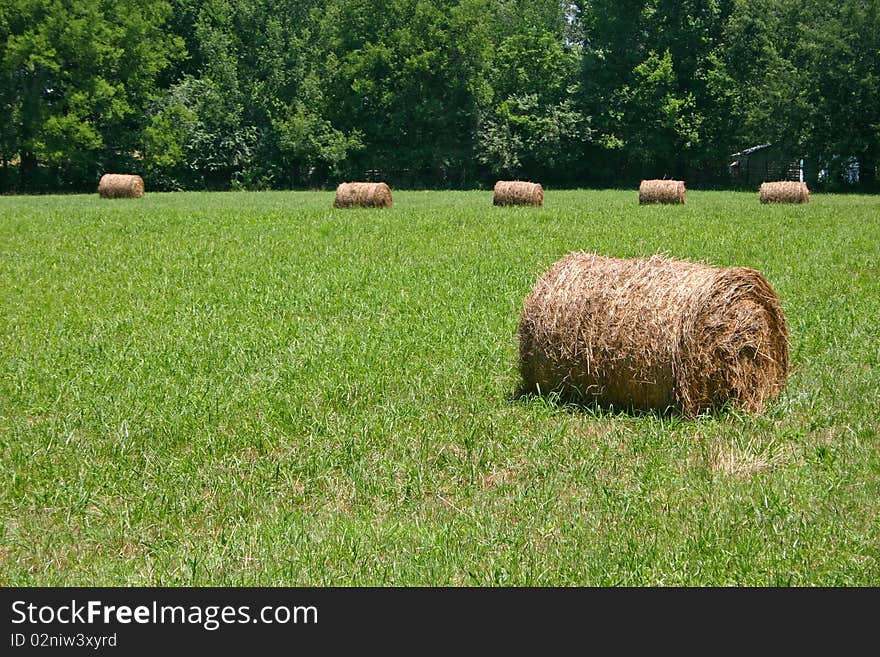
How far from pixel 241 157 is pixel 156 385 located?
4675 cm

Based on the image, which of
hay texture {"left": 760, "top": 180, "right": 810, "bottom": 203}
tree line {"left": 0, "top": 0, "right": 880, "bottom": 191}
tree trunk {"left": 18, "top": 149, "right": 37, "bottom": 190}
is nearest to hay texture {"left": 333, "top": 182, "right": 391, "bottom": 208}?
hay texture {"left": 760, "top": 180, "right": 810, "bottom": 203}

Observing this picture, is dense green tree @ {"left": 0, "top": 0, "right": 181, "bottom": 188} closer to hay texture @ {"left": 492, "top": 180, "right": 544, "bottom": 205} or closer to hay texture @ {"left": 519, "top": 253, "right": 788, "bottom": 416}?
hay texture @ {"left": 492, "top": 180, "right": 544, "bottom": 205}

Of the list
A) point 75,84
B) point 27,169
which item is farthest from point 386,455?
point 75,84

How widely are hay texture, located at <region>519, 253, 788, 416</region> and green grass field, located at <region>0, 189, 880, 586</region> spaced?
231 millimetres

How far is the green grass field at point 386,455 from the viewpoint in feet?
16.1

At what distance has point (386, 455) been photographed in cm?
651

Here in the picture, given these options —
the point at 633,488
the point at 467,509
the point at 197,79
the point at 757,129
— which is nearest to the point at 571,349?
the point at 633,488

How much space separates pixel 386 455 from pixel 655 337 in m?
2.26

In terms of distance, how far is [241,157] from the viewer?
2084 inches

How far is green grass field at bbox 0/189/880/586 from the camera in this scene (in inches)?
193

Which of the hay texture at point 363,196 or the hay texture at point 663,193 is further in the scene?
the hay texture at point 663,193

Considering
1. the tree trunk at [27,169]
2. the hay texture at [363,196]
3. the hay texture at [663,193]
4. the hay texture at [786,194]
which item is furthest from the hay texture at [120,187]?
the hay texture at [786,194]

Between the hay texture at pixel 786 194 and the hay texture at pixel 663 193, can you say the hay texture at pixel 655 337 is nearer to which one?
the hay texture at pixel 663 193

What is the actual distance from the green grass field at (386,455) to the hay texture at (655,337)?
0.76 ft
